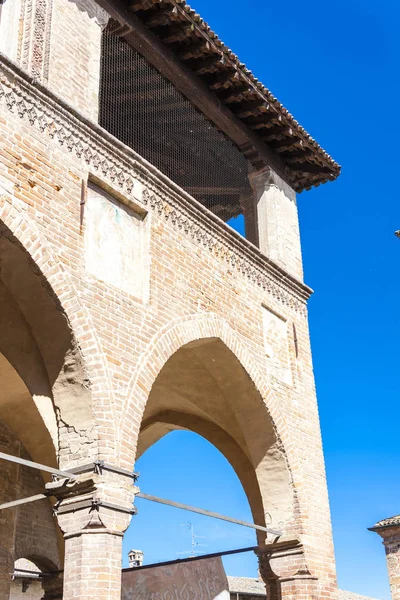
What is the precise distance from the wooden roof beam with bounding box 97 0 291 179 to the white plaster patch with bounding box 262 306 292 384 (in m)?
2.39

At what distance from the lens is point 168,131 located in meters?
10.7

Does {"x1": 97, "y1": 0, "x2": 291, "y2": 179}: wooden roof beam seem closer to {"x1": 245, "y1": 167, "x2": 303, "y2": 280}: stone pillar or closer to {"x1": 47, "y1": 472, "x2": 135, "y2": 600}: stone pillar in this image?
{"x1": 245, "y1": 167, "x2": 303, "y2": 280}: stone pillar

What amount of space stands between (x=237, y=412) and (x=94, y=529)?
3.19 metres

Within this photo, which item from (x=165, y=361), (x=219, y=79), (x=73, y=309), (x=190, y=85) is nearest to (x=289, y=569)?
(x=165, y=361)

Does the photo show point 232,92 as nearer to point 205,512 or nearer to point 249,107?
point 249,107

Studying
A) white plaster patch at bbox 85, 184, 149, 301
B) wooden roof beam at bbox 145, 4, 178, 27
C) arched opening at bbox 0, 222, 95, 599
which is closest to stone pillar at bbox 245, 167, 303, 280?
wooden roof beam at bbox 145, 4, 178, 27

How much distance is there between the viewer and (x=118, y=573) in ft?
19.1

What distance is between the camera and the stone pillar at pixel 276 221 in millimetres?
10180

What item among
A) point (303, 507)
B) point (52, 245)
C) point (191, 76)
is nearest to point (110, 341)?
point (52, 245)

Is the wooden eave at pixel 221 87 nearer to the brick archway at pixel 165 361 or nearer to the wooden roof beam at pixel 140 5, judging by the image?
the wooden roof beam at pixel 140 5

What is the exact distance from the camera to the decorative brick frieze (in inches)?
260

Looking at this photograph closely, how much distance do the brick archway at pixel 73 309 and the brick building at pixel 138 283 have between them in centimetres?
1

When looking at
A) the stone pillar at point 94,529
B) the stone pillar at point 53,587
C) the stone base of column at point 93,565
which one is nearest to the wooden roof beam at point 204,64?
the stone pillar at point 94,529

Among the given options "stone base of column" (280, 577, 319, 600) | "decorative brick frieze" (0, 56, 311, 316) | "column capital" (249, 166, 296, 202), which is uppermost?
"column capital" (249, 166, 296, 202)
